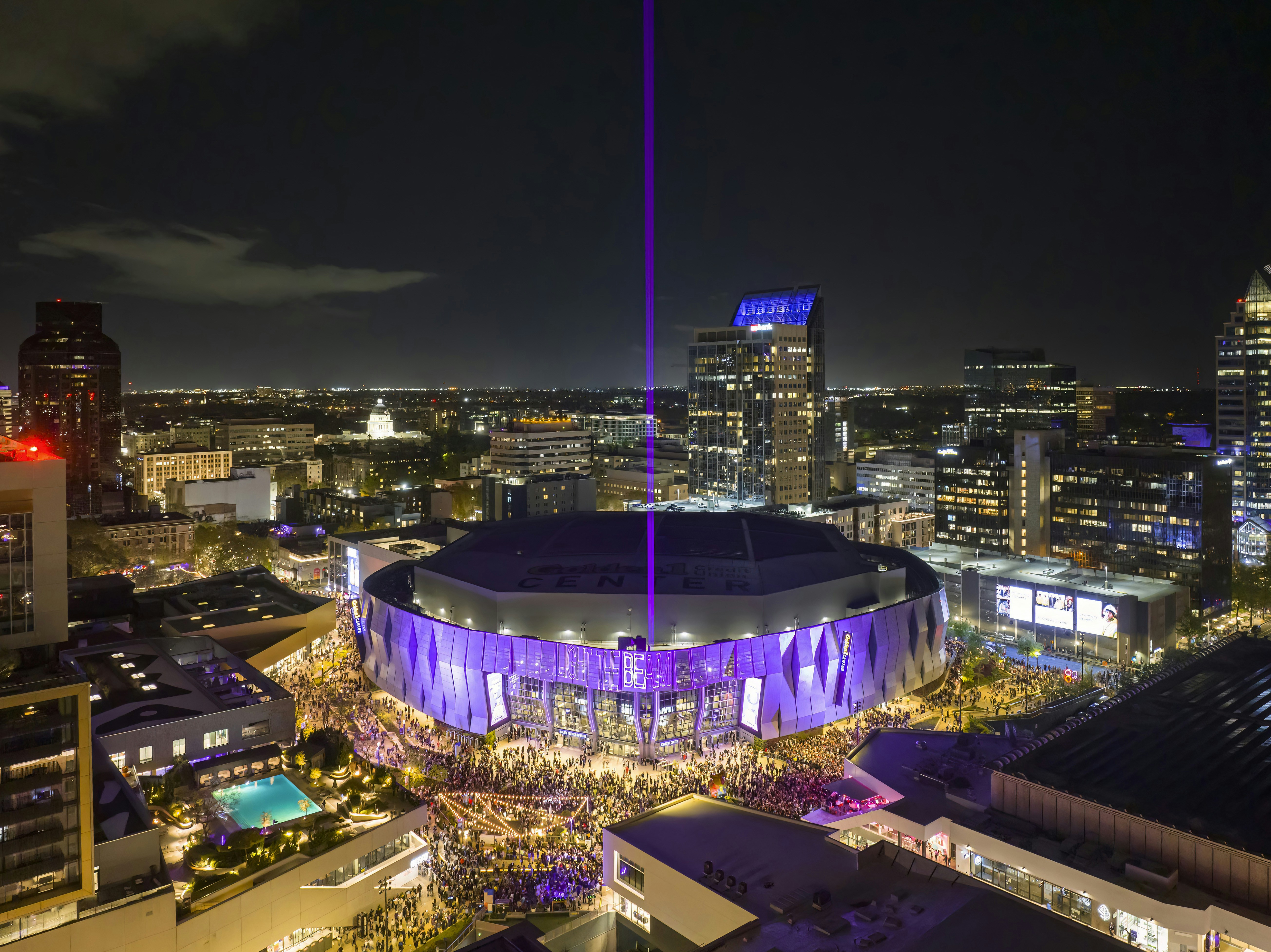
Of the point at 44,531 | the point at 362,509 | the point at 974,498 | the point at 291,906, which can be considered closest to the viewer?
the point at 44,531

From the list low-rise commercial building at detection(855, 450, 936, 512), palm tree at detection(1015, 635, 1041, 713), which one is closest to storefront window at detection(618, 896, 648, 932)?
palm tree at detection(1015, 635, 1041, 713)

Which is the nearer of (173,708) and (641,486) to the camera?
(173,708)

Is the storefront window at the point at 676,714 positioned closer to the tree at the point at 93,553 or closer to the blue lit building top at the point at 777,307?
the tree at the point at 93,553

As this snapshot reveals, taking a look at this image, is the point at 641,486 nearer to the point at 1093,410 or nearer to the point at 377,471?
the point at 377,471

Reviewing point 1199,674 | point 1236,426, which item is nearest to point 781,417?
point 1236,426

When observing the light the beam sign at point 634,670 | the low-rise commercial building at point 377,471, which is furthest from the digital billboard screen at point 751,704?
the low-rise commercial building at point 377,471

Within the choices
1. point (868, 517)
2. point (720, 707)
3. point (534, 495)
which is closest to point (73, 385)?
point (534, 495)
